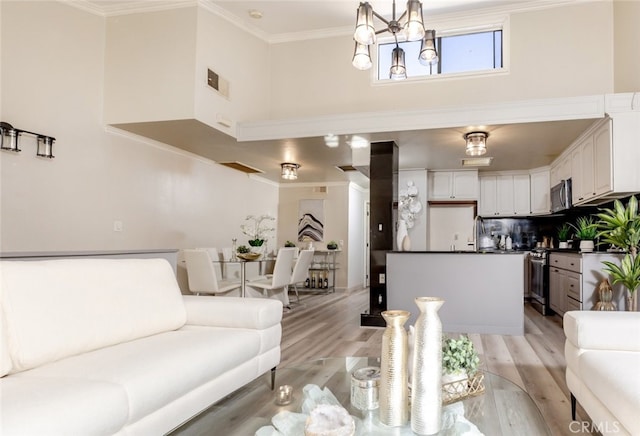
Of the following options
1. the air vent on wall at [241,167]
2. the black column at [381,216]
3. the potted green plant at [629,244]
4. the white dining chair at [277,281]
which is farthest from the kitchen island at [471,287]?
the air vent on wall at [241,167]

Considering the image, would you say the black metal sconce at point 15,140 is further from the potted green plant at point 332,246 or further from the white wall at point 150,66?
the potted green plant at point 332,246

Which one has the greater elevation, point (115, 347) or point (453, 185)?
point (453, 185)

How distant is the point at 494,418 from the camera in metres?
1.52

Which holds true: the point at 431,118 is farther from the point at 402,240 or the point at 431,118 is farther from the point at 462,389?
the point at 462,389

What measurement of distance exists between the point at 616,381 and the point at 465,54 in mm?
5130

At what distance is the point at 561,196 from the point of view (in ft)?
20.5

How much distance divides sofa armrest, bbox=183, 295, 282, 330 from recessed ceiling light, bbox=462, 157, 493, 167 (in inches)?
193

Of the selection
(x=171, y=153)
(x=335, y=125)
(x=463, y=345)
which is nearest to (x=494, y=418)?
(x=463, y=345)

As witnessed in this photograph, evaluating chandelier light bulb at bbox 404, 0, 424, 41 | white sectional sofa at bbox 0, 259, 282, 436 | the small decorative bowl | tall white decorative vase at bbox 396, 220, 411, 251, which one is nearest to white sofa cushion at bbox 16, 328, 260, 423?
white sectional sofa at bbox 0, 259, 282, 436

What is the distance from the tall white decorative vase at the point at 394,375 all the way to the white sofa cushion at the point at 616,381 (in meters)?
0.80

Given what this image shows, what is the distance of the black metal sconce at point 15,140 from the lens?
3797mm

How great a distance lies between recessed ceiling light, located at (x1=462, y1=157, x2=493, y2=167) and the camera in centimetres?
650

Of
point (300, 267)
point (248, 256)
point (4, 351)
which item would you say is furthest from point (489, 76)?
point (4, 351)

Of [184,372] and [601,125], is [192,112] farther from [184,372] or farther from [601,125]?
[601,125]
